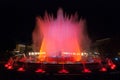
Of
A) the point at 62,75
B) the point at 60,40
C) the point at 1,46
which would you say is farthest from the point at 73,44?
the point at 1,46

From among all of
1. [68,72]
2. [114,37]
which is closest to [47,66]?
[68,72]

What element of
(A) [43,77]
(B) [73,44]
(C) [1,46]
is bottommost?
(A) [43,77]

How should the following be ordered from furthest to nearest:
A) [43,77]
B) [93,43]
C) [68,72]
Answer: [93,43], [68,72], [43,77]

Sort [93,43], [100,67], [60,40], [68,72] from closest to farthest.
→ [68,72] → [100,67] → [60,40] → [93,43]

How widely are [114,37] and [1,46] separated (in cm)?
3462

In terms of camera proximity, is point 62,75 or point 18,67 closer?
point 62,75

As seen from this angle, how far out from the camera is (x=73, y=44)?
1350 inches

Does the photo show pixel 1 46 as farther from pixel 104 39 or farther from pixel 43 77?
pixel 43 77

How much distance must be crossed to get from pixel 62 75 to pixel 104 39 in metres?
67.7

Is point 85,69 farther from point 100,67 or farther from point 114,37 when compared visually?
point 114,37

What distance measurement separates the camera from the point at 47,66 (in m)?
24.7

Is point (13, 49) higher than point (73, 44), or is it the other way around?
point (13, 49)

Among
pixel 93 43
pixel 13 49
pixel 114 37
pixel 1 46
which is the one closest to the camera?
pixel 1 46

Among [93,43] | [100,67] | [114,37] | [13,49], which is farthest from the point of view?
[93,43]
